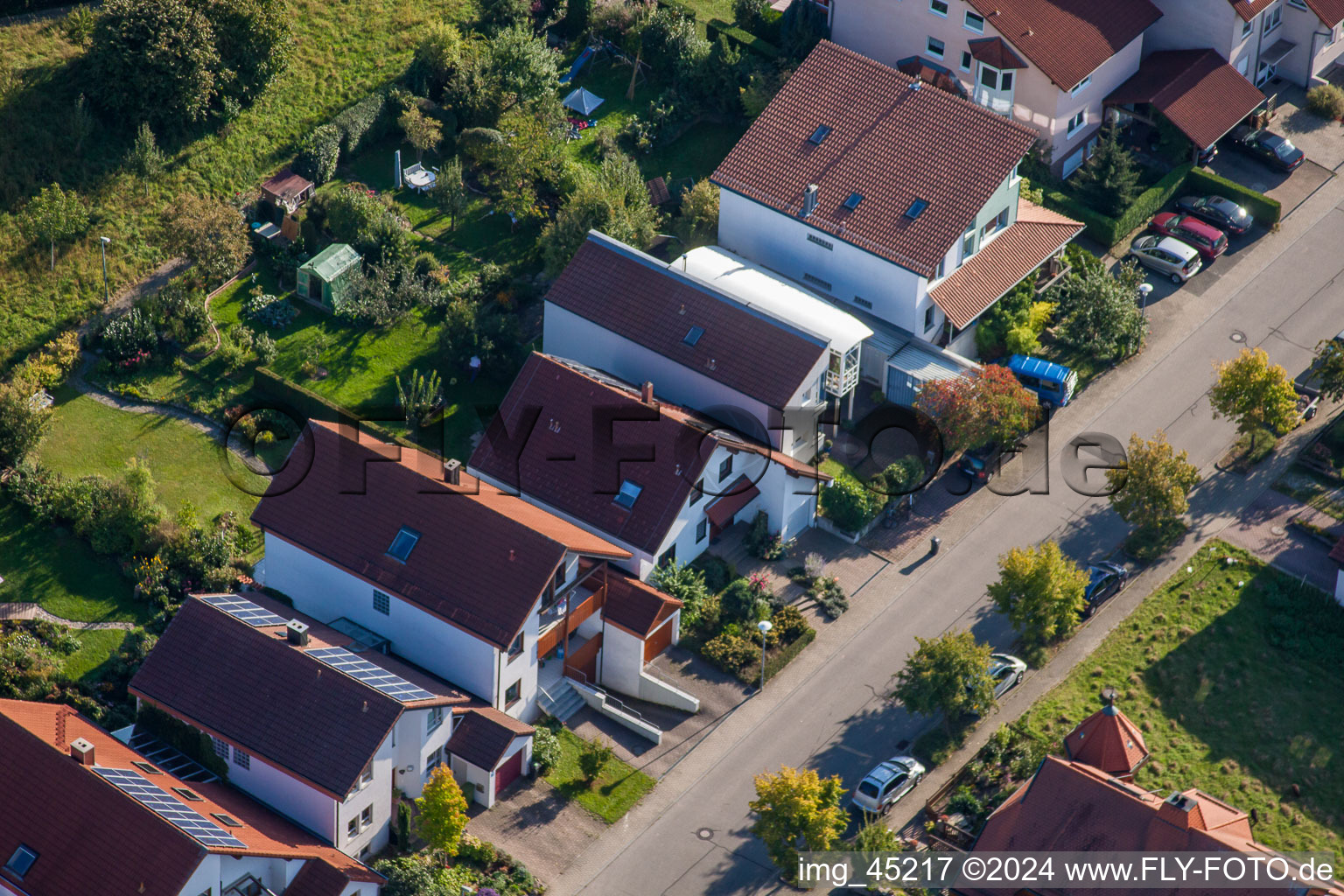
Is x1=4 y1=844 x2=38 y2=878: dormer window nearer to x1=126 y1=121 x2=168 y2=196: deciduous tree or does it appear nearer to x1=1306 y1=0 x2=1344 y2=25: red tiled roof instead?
x1=126 y1=121 x2=168 y2=196: deciduous tree

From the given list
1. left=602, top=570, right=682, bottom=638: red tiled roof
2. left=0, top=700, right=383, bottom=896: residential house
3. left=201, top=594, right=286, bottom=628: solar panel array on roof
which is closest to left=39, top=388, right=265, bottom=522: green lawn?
left=201, top=594, right=286, bottom=628: solar panel array on roof

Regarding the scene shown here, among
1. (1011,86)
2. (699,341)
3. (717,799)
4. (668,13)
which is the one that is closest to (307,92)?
(668,13)

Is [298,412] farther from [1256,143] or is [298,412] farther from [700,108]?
[1256,143]

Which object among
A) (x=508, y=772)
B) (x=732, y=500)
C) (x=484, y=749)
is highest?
(x=732, y=500)

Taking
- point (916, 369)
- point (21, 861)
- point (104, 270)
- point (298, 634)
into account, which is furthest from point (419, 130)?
point (21, 861)

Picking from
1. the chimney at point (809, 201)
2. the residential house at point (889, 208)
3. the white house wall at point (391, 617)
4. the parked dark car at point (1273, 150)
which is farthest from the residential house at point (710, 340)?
the parked dark car at point (1273, 150)

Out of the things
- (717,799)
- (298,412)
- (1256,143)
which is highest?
(1256,143)

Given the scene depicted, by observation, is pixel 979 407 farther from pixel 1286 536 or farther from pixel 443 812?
pixel 443 812
